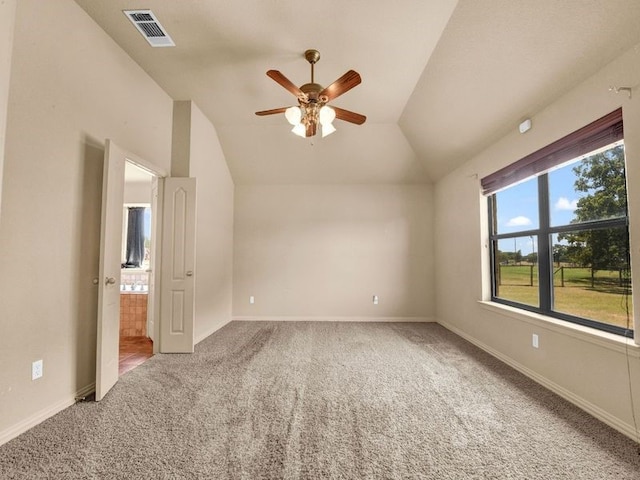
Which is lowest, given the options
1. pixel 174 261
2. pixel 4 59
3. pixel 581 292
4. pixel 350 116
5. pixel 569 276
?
pixel 581 292

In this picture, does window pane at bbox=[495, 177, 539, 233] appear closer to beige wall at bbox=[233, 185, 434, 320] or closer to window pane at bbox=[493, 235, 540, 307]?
window pane at bbox=[493, 235, 540, 307]

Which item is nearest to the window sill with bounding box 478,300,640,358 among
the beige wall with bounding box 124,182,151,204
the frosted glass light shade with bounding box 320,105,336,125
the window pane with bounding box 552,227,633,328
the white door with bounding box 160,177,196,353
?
the window pane with bounding box 552,227,633,328

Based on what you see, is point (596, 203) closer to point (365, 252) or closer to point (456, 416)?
point (456, 416)

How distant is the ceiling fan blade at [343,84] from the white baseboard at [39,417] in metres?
3.11

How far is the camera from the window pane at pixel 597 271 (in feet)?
6.72

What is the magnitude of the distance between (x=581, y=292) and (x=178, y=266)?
4.66 m

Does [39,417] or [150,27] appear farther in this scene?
[150,27]

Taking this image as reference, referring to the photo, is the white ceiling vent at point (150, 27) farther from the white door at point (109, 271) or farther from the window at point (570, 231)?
the window at point (570, 231)

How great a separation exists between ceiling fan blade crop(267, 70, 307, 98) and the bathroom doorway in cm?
177

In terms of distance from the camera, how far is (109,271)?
2398mm

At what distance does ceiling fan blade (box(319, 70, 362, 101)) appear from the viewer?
2.16 metres

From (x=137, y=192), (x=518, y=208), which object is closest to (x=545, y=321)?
(x=518, y=208)

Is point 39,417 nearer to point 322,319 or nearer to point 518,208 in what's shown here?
point 322,319

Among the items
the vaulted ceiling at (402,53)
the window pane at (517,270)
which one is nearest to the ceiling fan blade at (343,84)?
the vaulted ceiling at (402,53)
